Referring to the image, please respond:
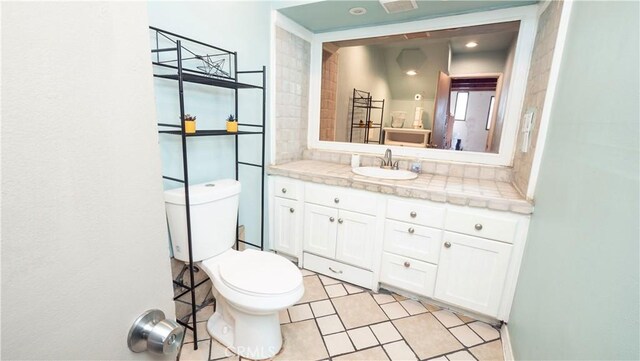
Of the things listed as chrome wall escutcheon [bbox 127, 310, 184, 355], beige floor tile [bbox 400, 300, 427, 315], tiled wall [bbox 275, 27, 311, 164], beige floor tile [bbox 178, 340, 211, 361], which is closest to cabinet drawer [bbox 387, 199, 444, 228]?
beige floor tile [bbox 400, 300, 427, 315]

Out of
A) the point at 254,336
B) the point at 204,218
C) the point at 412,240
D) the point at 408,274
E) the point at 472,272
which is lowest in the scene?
the point at 254,336

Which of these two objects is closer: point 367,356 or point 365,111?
point 367,356

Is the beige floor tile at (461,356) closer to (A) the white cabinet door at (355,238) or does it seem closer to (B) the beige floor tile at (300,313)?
(A) the white cabinet door at (355,238)

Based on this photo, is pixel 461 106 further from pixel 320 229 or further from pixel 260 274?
pixel 260 274

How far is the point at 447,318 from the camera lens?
70.5 inches

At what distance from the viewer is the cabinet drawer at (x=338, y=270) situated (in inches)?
79.6

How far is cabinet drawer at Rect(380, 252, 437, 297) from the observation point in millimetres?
1790

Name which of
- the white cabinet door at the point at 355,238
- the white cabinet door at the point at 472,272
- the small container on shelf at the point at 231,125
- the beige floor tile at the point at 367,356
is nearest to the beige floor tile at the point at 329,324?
the beige floor tile at the point at 367,356

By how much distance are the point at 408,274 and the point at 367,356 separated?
1.93 ft

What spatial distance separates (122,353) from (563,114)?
5.41 ft

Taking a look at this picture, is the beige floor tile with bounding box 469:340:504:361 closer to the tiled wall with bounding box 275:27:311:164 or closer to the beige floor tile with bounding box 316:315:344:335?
the beige floor tile with bounding box 316:315:344:335

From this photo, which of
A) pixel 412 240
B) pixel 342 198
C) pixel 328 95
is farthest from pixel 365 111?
pixel 412 240

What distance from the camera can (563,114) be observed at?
1.19 m

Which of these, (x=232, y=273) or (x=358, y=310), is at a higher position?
(x=232, y=273)
